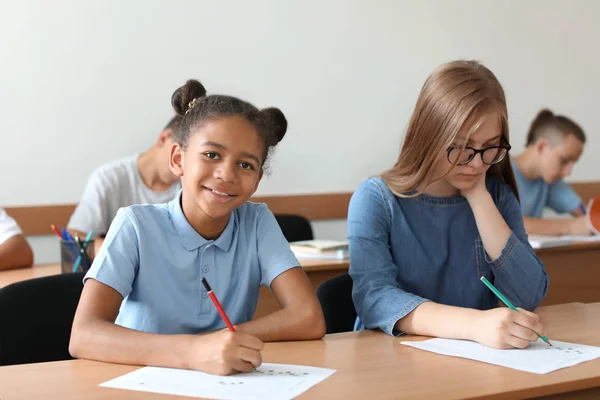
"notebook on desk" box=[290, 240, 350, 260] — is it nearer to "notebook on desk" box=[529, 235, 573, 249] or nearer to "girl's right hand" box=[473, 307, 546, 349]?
"notebook on desk" box=[529, 235, 573, 249]

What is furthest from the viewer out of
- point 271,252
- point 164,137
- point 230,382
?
point 164,137

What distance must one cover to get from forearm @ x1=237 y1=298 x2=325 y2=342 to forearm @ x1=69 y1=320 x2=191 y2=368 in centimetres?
21

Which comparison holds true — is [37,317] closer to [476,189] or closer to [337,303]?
[337,303]

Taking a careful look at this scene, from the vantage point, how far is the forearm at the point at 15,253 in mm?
2684

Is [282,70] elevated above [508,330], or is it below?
above

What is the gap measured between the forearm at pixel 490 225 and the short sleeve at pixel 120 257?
0.80 m

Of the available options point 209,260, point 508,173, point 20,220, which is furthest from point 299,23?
point 209,260

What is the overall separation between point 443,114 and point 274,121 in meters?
0.39

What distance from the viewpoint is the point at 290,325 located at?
60.7 inches

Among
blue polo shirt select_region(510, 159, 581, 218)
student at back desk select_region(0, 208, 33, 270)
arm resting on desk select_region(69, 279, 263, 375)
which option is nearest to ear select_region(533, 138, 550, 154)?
blue polo shirt select_region(510, 159, 581, 218)

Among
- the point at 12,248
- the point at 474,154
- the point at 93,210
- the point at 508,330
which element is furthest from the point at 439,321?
the point at 93,210

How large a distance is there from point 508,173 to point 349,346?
0.74 m

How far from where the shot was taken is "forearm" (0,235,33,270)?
2.68 meters

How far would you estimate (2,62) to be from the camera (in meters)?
3.38
